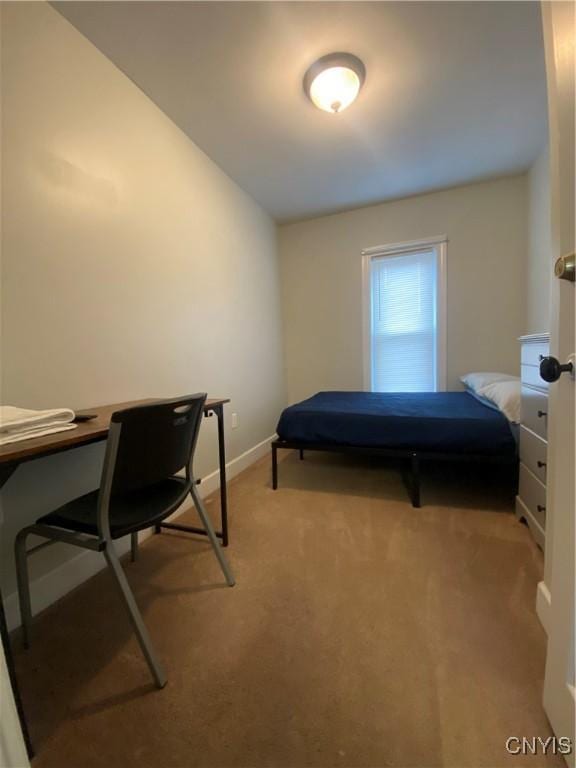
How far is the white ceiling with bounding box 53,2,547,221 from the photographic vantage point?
138 centimetres

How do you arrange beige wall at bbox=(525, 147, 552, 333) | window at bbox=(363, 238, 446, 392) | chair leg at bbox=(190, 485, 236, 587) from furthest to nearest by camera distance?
1. window at bbox=(363, 238, 446, 392)
2. beige wall at bbox=(525, 147, 552, 333)
3. chair leg at bbox=(190, 485, 236, 587)

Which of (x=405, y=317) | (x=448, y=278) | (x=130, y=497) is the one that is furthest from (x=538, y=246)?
(x=130, y=497)

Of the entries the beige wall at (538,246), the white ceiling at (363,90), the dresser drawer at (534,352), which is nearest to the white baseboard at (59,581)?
the dresser drawer at (534,352)

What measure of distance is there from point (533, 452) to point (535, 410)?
22cm

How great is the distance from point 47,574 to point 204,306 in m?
1.71

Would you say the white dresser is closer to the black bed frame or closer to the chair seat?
the black bed frame

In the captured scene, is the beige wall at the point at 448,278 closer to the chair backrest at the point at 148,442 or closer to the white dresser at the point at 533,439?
the white dresser at the point at 533,439

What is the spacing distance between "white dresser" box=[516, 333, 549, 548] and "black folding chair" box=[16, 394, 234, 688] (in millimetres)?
1512

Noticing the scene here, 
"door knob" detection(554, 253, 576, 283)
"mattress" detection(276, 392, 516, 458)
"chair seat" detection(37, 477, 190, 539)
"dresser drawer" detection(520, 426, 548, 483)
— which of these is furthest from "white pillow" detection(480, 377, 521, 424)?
"chair seat" detection(37, 477, 190, 539)

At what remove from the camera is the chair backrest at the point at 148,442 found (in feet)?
2.96

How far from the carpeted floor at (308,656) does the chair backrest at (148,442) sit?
601mm

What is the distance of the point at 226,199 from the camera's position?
2.52 metres

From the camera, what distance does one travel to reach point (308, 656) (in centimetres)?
102

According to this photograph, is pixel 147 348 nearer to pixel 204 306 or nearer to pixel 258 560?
pixel 204 306
